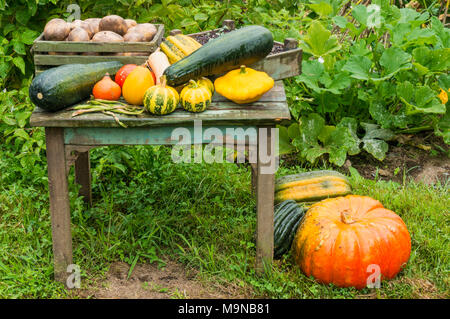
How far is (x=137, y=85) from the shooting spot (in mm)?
2984

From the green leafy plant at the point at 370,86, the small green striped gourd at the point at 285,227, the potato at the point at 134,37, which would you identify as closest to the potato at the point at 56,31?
the potato at the point at 134,37

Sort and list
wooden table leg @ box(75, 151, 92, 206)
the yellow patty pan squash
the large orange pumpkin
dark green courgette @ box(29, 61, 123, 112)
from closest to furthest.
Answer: dark green courgette @ box(29, 61, 123, 112) < the yellow patty pan squash < the large orange pumpkin < wooden table leg @ box(75, 151, 92, 206)

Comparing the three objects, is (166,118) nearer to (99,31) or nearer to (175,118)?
(175,118)

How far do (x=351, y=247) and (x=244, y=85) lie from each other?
1.05 meters

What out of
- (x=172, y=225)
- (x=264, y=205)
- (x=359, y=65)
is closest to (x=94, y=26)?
(x=172, y=225)

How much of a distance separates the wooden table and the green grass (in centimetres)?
33

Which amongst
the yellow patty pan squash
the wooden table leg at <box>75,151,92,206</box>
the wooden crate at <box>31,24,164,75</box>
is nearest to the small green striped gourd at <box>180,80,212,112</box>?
the yellow patty pan squash

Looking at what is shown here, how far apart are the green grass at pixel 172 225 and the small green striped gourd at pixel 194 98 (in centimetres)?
99

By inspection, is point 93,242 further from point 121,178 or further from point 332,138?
point 332,138

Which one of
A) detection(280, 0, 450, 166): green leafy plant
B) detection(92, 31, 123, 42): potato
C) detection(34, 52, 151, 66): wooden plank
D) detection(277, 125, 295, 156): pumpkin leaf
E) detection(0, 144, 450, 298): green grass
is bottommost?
detection(0, 144, 450, 298): green grass

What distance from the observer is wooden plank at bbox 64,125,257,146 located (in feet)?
9.77

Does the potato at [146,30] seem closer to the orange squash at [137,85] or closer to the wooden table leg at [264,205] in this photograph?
the orange squash at [137,85]

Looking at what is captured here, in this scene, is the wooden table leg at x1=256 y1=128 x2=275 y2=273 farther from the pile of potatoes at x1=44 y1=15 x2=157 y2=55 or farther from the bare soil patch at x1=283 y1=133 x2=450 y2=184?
the bare soil patch at x1=283 y1=133 x2=450 y2=184

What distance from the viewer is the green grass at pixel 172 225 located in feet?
10.6
